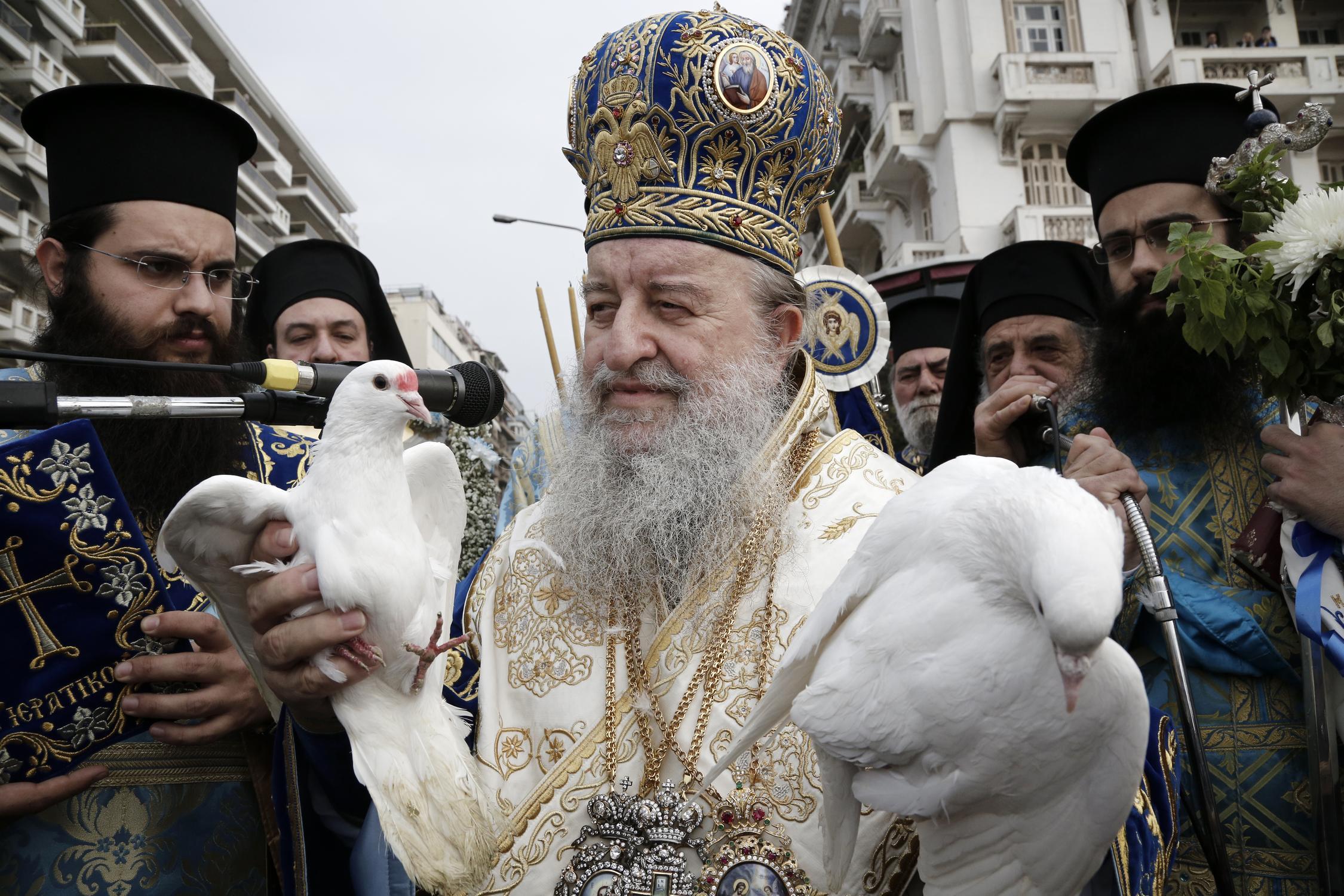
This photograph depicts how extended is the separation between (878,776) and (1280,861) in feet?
5.00

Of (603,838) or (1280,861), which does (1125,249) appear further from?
(603,838)

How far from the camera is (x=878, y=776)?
1.76 meters

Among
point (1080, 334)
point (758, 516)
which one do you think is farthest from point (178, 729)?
point (1080, 334)

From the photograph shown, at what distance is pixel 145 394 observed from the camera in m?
3.03

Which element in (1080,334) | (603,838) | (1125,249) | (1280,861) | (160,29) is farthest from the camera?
(160,29)

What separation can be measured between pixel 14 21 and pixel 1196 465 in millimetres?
34890

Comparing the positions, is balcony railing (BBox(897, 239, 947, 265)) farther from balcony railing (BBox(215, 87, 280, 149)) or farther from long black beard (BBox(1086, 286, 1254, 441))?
balcony railing (BBox(215, 87, 280, 149))

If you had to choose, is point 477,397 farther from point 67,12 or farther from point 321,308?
point 67,12

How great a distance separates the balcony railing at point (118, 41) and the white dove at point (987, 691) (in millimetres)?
36208

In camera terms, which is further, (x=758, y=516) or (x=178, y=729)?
(x=758, y=516)

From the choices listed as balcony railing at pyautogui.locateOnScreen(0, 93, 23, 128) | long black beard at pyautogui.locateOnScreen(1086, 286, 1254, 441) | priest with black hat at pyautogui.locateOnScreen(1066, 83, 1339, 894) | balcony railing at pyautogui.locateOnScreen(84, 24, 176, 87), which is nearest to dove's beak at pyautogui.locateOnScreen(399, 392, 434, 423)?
priest with black hat at pyautogui.locateOnScreen(1066, 83, 1339, 894)

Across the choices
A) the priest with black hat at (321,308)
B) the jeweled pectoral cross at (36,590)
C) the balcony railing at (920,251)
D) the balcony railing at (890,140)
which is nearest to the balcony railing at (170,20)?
the balcony railing at (890,140)

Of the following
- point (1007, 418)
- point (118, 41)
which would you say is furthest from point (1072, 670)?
point (118, 41)

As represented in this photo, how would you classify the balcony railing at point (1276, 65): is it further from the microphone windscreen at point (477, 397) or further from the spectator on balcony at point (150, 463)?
the microphone windscreen at point (477, 397)
